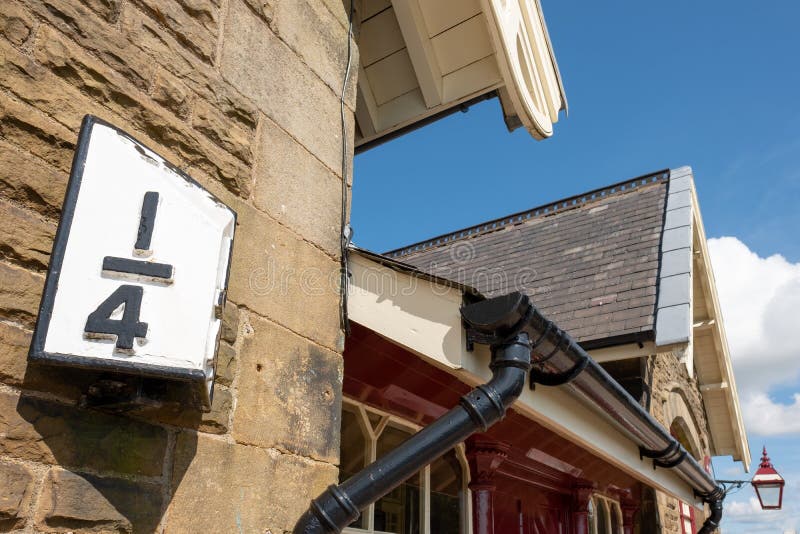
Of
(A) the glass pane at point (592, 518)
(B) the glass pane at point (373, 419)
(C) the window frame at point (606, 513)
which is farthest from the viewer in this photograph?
(C) the window frame at point (606, 513)

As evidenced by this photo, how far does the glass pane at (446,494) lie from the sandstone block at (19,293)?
3.35m

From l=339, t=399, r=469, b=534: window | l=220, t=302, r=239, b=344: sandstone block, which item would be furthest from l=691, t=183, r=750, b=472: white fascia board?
l=220, t=302, r=239, b=344: sandstone block

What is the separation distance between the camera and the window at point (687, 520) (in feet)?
29.1

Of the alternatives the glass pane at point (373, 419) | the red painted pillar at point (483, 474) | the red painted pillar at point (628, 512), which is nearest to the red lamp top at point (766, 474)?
the red painted pillar at point (628, 512)

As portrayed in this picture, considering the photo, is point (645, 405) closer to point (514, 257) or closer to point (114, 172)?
point (514, 257)

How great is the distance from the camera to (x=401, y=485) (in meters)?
4.09

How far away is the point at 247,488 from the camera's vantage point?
1.92m

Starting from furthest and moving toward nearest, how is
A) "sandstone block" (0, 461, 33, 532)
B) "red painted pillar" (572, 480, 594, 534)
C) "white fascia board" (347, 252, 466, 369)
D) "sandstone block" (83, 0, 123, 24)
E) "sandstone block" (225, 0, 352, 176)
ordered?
"red painted pillar" (572, 480, 594, 534) < "white fascia board" (347, 252, 466, 369) < "sandstone block" (225, 0, 352, 176) < "sandstone block" (83, 0, 123, 24) < "sandstone block" (0, 461, 33, 532)

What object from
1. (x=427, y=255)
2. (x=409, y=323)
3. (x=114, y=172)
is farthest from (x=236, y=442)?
(x=427, y=255)

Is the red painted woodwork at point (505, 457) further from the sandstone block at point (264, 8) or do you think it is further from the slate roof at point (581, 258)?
the sandstone block at point (264, 8)

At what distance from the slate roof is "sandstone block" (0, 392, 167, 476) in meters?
3.42

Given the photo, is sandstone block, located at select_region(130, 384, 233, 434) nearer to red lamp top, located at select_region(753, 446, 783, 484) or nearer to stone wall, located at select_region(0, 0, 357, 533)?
stone wall, located at select_region(0, 0, 357, 533)

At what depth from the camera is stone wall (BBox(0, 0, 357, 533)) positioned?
4.85 feet

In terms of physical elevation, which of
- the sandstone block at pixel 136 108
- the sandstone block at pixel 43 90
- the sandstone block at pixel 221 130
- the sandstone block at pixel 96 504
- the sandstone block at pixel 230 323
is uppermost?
the sandstone block at pixel 221 130
